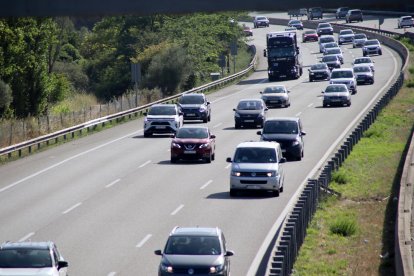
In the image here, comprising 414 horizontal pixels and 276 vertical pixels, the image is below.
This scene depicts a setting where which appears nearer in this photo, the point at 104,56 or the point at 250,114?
the point at 250,114

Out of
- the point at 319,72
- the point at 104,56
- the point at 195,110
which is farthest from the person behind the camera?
the point at 104,56

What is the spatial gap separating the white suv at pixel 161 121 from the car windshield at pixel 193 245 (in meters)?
29.8

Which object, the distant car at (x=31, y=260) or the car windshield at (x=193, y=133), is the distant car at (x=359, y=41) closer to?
the car windshield at (x=193, y=133)

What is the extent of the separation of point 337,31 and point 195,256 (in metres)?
119

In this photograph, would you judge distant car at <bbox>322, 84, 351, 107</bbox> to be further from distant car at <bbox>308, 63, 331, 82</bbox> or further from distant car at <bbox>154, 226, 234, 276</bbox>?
distant car at <bbox>154, 226, 234, 276</bbox>

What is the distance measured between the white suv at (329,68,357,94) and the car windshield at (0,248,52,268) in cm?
5037

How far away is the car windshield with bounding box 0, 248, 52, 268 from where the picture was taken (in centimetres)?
1872

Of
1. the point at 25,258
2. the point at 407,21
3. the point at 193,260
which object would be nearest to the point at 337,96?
the point at 193,260

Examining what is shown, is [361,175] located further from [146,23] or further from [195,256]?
[146,23]

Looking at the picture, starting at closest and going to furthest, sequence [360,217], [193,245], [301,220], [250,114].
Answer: [193,245] < [301,220] < [360,217] < [250,114]

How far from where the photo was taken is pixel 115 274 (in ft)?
68.6

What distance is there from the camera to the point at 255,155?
32.8 meters

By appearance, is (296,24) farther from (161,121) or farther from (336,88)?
(161,121)

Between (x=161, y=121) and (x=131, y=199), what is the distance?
18.1 metres
